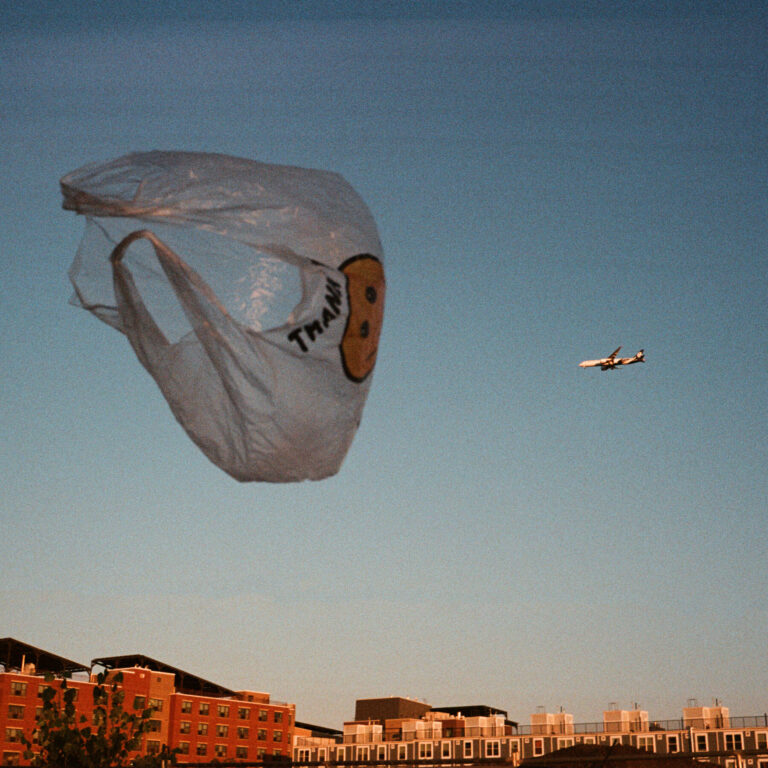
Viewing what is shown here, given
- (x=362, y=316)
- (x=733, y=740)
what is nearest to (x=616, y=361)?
(x=733, y=740)

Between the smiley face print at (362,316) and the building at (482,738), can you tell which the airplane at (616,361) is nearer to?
the building at (482,738)

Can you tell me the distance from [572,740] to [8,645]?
50.1 m

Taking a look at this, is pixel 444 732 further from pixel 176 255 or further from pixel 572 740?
pixel 176 255

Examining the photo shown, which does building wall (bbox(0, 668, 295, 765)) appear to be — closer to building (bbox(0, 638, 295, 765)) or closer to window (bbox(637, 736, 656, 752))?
building (bbox(0, 638, 295, 765))

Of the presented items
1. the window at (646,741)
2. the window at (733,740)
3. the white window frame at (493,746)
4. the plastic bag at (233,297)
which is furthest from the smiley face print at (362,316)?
the white window frame at (493,746)

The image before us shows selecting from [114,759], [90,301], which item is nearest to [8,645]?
[114,759]

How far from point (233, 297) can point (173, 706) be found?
81.1 m

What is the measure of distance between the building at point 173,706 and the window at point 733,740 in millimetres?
36799

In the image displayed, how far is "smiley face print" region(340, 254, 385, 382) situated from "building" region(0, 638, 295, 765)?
67.6 m

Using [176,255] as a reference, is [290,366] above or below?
below

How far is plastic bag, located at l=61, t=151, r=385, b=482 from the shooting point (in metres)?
5.91

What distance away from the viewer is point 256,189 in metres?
6.06

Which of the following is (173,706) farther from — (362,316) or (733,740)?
(362,316)

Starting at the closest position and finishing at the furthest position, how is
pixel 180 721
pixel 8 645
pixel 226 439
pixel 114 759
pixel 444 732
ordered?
pixel 226 439
pixel 114 759
pixel 8 645
pixel 180 721
pixel 444 732
